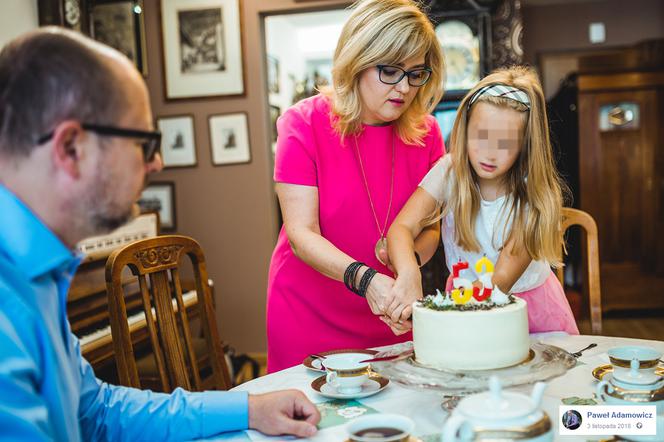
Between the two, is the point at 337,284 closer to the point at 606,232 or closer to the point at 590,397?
the point at 590,397

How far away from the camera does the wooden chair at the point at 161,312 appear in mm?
1598

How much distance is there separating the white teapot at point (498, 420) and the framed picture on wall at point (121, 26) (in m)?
4.34

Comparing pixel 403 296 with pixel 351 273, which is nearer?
pixel 403 296

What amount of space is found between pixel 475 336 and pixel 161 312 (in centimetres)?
94

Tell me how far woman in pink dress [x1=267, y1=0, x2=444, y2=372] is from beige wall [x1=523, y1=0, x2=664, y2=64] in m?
5.33

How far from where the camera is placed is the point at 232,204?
184 inches

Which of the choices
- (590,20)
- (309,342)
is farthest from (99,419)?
(590,20)

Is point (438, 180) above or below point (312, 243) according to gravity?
above

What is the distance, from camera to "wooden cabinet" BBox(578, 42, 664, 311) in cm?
573

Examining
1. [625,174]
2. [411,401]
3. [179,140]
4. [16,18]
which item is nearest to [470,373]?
[411,401]

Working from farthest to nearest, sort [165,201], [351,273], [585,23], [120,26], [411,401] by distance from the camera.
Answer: [585,23] → [165,201] → [120,26] → [351,273] → [411,401]

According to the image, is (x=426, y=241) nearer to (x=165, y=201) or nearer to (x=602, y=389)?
(x=602, y=389)

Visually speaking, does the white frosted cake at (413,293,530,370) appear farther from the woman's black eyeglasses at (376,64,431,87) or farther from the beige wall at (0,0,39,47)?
the beige wall at (0,0,39,47)

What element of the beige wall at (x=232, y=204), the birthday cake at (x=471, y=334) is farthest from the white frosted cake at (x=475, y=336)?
the beige wall at (x=232, y=204)
